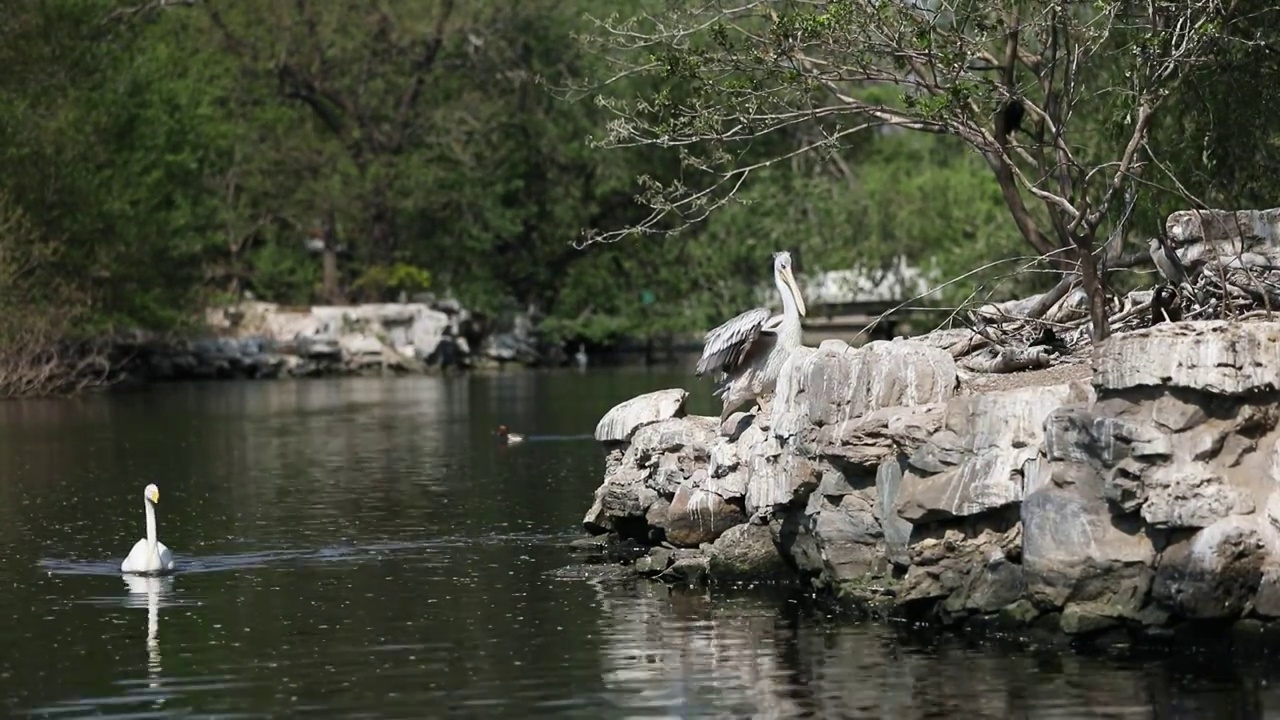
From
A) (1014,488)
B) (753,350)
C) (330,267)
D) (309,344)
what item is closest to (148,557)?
(753,350)

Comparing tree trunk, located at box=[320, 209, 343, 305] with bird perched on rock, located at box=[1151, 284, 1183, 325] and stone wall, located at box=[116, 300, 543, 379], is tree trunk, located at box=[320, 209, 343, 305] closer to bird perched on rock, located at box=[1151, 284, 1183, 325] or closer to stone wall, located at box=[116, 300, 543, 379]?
stone wall, located at box=[116, 300, 543, 379]

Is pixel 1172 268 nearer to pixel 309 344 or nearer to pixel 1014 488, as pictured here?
pixel 1014 488

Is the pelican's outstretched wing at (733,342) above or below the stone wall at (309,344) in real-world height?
below

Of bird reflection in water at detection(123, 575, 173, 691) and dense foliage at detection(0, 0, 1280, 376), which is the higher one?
dense foliage at detection(0, 0, 1280, 376)

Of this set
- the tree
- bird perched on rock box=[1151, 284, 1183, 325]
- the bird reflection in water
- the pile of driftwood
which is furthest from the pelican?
the bird reflection in water

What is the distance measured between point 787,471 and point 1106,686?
531 cm

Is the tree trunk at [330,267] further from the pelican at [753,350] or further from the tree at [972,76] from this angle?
the pelican at [753,350]

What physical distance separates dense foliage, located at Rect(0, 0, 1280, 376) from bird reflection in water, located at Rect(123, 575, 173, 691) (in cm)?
3589

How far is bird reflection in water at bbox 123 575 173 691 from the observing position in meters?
16.9

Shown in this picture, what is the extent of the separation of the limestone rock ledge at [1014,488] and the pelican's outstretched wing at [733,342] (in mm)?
729

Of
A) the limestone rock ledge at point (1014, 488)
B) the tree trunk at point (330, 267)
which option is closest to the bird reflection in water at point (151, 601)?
the limestone rock ledge at point (1014, 488)

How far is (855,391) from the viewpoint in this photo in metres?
19.9

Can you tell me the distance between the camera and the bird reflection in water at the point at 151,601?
16.9 m

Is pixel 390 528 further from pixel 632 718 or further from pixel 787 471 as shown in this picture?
pixel 632 718
